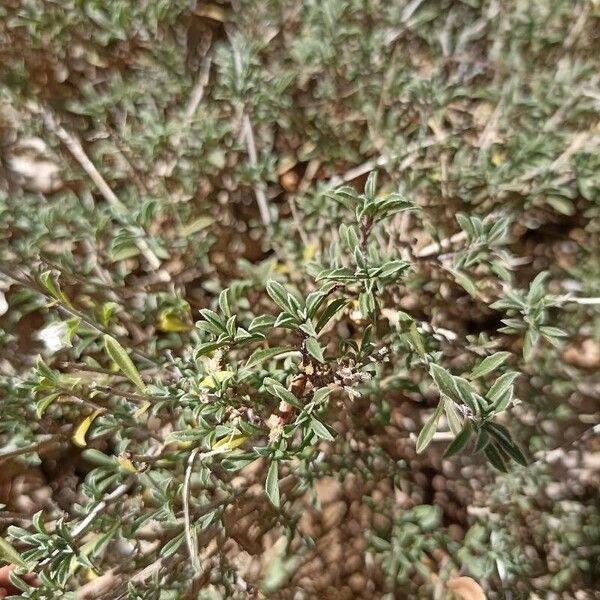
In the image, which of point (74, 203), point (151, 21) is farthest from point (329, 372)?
point (151, 21)

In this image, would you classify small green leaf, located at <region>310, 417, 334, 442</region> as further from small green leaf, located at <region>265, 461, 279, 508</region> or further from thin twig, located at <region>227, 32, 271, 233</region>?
thin twig, located at <region>227, 32, 271, 233</region>

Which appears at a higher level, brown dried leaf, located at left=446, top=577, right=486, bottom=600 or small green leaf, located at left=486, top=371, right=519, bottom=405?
small green leaf, located at left=486, top=371, right=519, bottom=405

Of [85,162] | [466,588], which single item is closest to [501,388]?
[466,588]

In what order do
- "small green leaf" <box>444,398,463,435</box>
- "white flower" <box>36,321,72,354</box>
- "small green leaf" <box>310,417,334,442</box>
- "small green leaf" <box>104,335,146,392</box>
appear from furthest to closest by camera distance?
"white flower" <box>36,321,72,354</box> < "small green leaf" <box>104,335,146,392</box> < "small green leaf" <box>310,417,334,442</box> < "small green leaf" <box>444,398,463,435</box>

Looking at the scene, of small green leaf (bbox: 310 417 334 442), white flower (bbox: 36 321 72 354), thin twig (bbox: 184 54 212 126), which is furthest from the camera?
thin twig (bbox: 184 54 212 126)

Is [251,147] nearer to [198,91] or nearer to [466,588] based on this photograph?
[198,91]

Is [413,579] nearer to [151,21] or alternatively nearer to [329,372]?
[329,372]

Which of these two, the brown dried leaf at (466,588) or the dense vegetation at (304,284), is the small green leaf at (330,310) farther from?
the brown dried leaf at (466,588)

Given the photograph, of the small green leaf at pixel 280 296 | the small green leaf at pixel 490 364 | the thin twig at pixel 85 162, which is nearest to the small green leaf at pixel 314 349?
the small green leaf at pixel 280 296

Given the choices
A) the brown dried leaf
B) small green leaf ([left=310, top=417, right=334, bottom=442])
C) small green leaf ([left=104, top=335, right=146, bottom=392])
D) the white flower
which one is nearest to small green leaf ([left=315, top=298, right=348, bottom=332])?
small green leaf ([left=310, top=417, right=334, bottom=442])
